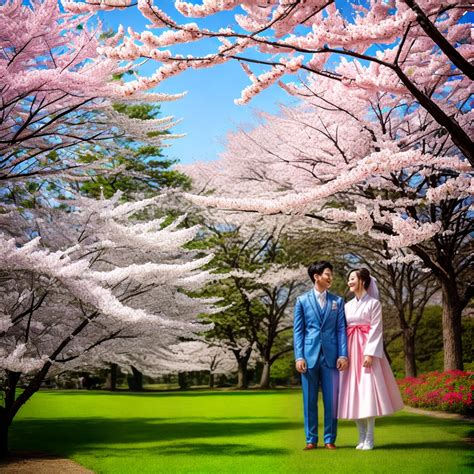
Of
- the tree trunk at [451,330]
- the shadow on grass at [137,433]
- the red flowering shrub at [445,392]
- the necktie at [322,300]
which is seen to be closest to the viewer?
the necktie at [322,300]

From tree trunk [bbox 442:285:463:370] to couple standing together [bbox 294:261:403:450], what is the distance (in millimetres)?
6999

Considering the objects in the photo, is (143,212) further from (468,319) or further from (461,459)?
(461,459)

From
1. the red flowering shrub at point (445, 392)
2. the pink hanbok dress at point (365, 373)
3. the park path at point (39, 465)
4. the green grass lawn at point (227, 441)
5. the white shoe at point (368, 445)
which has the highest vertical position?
the pink hanbok dress at point (365, 373)

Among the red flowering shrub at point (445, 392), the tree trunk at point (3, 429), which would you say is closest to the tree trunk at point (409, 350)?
the red flowering shrub at point (445, 392)

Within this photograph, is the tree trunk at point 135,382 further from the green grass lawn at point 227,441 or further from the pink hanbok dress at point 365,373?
the pink hanbok dress at point 365,373

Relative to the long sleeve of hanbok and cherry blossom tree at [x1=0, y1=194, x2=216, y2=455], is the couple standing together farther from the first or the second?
cherry blossom tree at [x1=0, y1=194, x2=216, y2=455]

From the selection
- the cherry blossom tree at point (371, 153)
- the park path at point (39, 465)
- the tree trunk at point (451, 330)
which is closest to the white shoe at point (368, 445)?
the park path at point (39, 465)

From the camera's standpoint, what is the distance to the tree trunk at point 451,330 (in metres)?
12.1

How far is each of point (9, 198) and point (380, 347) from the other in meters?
6.85

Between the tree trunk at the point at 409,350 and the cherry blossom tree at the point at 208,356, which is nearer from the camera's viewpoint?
the tree trunk at the point at 409,350

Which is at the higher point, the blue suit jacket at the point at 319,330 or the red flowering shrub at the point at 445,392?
the blue suit jacket at the point at 319,330

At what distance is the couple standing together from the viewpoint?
535 centimetres

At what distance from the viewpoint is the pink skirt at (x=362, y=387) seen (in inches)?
208

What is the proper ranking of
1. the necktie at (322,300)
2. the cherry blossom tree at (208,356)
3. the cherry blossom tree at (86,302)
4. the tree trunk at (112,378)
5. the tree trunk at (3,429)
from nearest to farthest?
1. the necktie at (322,300)
2. the cherry blossom tree at (86,302)
3. the tree trunk at (3,429)
4. the tree trunk at (112,378)
5. the cherry blossom tree at (208,356)
